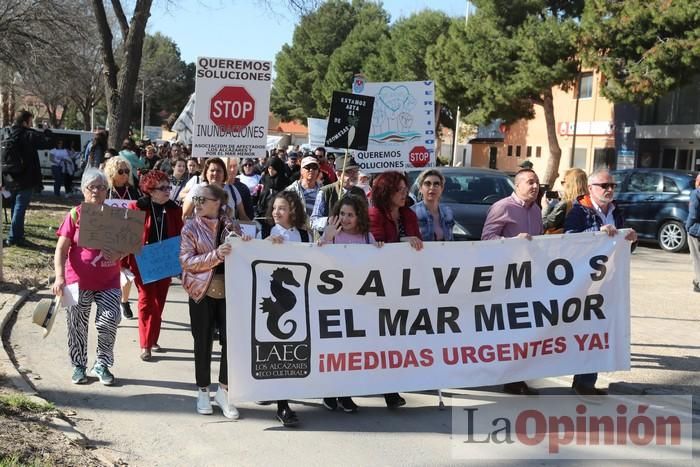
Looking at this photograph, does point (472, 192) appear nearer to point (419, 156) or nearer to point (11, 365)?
point (419, 156)

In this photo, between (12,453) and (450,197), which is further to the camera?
(450,197)

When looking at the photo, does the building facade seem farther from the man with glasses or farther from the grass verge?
the man with glasses

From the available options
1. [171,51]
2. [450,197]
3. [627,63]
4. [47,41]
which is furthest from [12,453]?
[171,51]

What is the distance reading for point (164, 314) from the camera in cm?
875

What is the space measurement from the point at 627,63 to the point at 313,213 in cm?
2239

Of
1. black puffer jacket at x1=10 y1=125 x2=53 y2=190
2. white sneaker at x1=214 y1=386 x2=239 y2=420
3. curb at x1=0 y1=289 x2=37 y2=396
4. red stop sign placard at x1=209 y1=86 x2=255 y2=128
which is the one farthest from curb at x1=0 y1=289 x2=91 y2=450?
black puffer jacket at x1=10 y1=125 x2=53 y2=190

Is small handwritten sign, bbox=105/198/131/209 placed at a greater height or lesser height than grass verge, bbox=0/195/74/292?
greater

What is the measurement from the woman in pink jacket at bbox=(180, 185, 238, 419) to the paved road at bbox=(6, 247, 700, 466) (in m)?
0.30

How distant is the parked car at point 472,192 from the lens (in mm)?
11664

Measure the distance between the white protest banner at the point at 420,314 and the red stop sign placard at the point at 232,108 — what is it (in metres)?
2.74

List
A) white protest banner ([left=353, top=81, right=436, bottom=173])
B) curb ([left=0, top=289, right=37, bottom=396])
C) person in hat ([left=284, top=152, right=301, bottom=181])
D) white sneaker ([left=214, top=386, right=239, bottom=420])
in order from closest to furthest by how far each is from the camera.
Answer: white sneaker ([left=214, top=386, right=239, bottom=420]) < curb ([left=0, top=289, right=37, bottom=396]) < white protest banner ([left=353, top=81, right=436, bottom=173]) < person in hat ([left=284, top=152, right=301, bottom=181])

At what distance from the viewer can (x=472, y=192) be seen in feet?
41.8

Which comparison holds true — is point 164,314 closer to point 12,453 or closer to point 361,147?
point 361,147

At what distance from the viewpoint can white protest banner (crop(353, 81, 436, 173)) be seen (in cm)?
802
